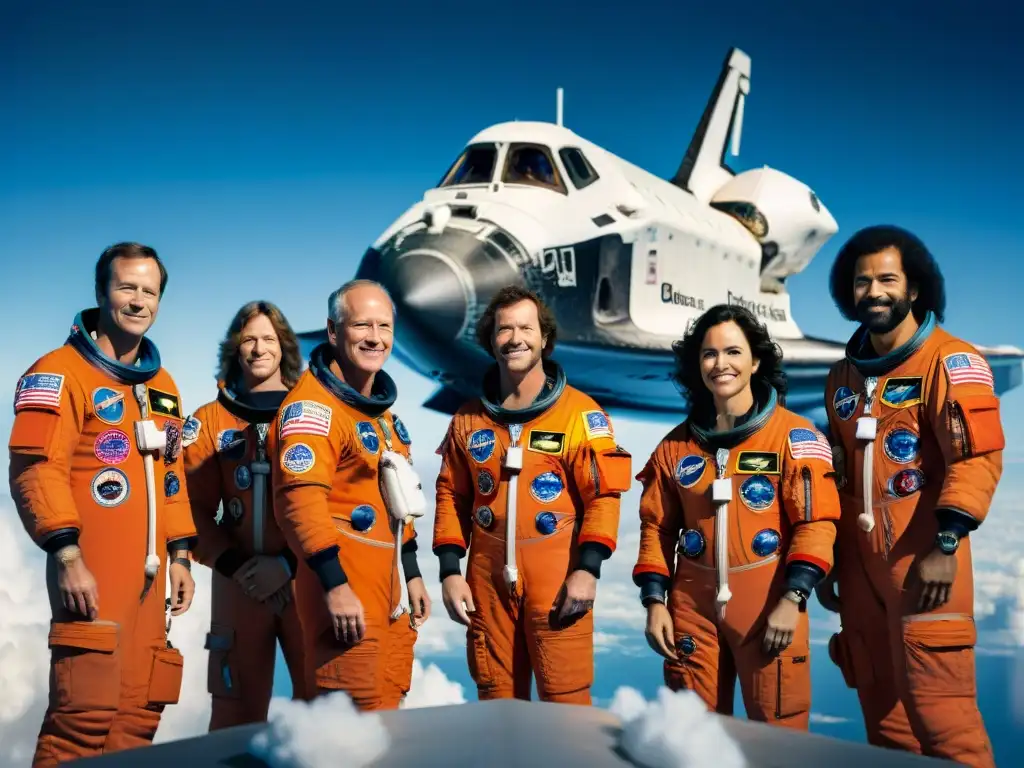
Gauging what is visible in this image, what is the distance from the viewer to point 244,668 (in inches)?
149

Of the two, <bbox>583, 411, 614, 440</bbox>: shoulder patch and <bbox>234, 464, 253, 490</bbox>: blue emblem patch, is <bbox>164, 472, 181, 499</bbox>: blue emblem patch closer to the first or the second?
<bbox>234, 464, 253, 490</bbox>: blue emblem patch

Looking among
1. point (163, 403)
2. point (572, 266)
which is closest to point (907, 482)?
point (163, 403)

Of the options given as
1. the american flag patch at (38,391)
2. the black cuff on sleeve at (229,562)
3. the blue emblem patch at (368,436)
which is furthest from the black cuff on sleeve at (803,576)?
the american flag patch at (38,391)

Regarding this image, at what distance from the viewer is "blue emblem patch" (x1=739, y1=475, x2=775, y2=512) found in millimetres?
3211

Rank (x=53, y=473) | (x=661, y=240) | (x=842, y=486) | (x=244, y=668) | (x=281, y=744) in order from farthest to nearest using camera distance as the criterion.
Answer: (x=661, y=240), (x=244, y=668), (x=842, y=486), (x=53, y=473), (x=281, y=744)

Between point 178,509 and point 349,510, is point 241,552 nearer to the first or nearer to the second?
point 178,509

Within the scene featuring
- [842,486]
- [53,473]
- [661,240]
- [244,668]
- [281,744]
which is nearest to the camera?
[281,744]

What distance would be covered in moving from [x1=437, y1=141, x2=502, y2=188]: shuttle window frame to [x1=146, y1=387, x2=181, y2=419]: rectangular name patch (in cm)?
577

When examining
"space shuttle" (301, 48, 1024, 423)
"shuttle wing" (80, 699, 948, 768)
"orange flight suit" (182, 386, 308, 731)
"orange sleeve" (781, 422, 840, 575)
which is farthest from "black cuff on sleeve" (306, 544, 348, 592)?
"space shuttle" (301, 48, 1024, 423)

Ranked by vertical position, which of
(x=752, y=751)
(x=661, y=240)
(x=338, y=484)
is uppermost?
(x=661, y=240)

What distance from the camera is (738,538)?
3201 mm

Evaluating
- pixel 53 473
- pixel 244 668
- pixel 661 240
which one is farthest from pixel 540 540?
pixel 661 240

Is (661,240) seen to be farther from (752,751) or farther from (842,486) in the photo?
(752,751)

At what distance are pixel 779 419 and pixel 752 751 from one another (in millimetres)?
2118
